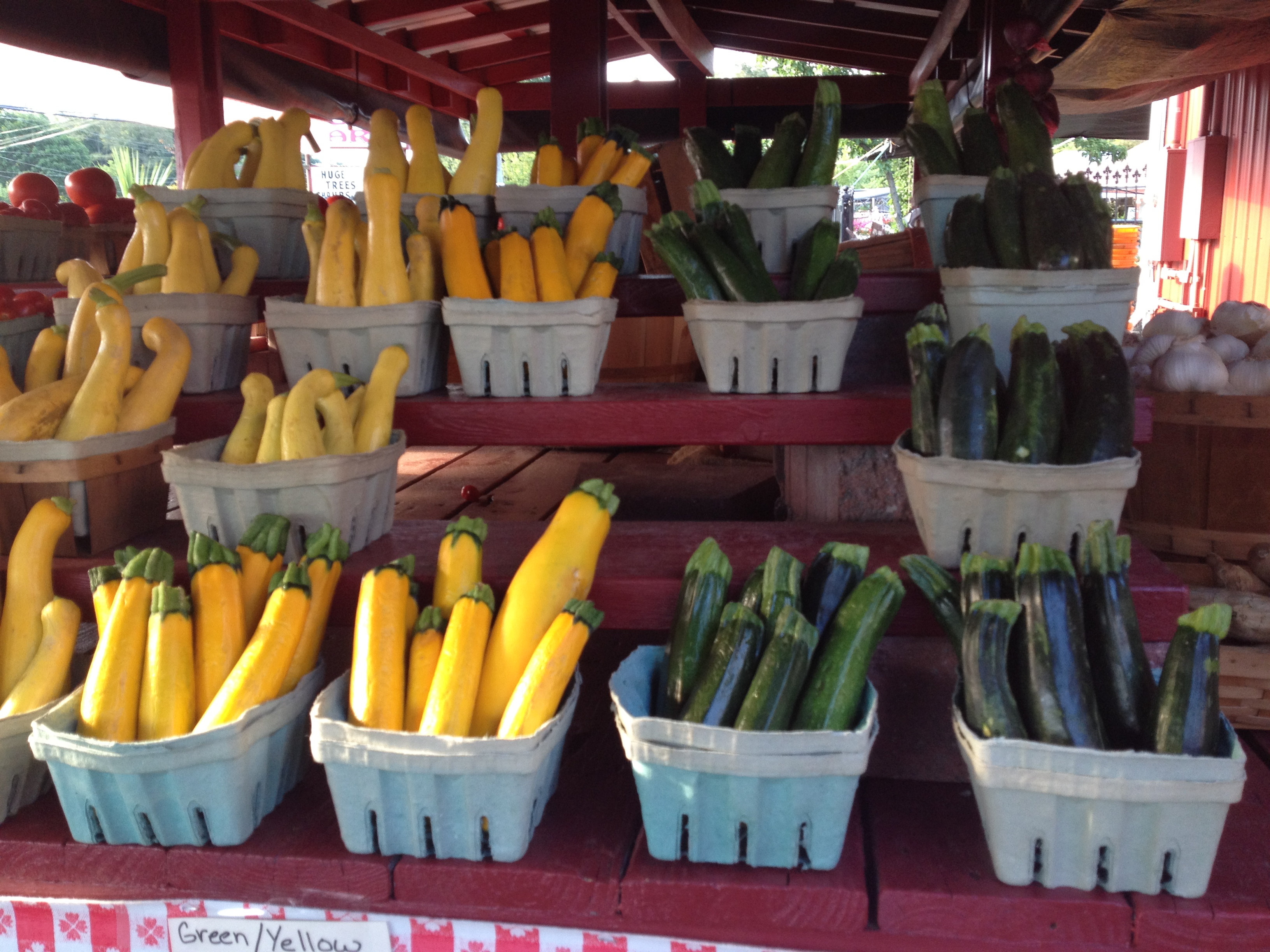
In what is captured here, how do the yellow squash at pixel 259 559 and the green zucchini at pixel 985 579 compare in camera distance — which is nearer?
the green zucchini at pixel 985 579

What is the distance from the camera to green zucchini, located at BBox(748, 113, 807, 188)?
2.11 metres

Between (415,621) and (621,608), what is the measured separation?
0.37 m

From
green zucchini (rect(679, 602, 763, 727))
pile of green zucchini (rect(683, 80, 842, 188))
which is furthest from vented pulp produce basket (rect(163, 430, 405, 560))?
pile of green zucchini (rect(683, 80, 842, 188))

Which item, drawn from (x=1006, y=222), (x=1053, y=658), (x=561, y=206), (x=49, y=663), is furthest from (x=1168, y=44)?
(x=49, y=663)

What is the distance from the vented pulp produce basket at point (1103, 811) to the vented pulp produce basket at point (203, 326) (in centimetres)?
171

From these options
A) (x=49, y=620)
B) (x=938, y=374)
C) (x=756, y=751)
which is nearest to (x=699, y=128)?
Answer: (x=938, y=374)

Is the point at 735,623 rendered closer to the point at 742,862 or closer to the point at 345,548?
the point at 742,862

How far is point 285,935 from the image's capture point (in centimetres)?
145

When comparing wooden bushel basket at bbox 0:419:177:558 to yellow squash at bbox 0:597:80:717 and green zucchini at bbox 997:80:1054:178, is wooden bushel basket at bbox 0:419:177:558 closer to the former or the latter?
yellow squash at bbox 0:597:80:717

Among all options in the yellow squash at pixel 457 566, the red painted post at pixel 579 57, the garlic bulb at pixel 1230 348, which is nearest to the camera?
the yellow squash at pixel 457 566

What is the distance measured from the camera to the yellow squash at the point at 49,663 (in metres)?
1.59

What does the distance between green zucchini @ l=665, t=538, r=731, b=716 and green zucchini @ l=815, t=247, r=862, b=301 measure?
2.09ft

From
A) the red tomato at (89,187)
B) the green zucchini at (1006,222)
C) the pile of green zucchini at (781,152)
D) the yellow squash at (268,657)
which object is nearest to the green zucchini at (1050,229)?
the green zucchini at (1006,222)

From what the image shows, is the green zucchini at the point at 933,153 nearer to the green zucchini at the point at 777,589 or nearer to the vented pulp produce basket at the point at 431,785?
the green zucchini at the point at 777,589
